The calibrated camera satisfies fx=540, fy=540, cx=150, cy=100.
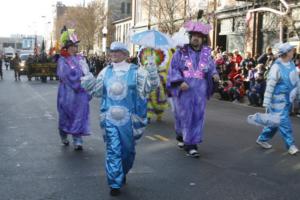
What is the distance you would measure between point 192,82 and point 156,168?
4.92 feet

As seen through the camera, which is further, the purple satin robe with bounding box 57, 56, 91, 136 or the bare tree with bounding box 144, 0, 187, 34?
the bare tree with bounding box 144, 0, 187, 34

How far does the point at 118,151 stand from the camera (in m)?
5.79

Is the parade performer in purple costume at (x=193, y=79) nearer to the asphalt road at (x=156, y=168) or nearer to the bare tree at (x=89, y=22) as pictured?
the asphalt road at (x=156, y=168)

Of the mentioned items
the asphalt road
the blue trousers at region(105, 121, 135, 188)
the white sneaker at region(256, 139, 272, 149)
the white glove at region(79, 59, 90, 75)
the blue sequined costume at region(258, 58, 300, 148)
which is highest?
the white glove at region(79, 59, 90, 75)

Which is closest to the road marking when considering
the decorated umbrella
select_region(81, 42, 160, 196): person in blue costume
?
the decorated umbrella

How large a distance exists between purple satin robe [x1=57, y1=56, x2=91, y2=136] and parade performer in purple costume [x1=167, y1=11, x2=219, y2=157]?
145cm

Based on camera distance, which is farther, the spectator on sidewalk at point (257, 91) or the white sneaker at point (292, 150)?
the spectator on sidewalk at point (257, 91)

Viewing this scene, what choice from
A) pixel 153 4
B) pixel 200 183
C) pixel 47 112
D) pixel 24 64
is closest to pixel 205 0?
pixel 153 4

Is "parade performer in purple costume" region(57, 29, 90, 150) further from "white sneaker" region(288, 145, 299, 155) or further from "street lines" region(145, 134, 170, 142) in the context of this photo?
"white sneaker" region(288, 145, 299, 155)

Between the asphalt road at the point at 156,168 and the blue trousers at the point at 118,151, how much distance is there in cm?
22

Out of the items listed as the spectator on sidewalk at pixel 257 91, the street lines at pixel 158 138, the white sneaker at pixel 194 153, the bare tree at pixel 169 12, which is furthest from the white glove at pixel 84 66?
the bare tree at pixel 169 12

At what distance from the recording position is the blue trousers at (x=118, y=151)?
5.76 meters

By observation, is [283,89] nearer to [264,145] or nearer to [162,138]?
[264,145]

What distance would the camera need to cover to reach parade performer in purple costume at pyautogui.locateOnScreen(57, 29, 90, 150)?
27.8 ft
